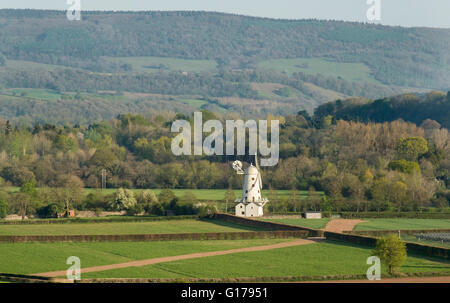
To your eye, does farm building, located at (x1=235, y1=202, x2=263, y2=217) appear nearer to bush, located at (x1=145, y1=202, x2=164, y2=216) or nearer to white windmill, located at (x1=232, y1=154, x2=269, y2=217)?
white windmill, located at (x1=232, y1=154, x2=269, y2=217)

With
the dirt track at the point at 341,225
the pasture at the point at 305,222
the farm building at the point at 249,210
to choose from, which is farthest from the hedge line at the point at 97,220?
the dirt track at the point at 341,225

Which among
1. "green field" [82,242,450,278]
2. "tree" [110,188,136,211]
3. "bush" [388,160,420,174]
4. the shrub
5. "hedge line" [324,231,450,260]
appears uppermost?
"bush" [388,160,420,174]

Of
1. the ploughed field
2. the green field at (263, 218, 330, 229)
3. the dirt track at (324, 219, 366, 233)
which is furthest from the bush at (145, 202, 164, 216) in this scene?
the dirt track at (324, 219, 366, 233)

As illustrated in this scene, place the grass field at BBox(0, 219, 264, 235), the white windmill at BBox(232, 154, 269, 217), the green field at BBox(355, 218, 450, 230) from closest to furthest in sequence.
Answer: the grass field at BBox(0, 219, 264, 235), the green field at BBox(355, 218, 450, 230), the white windmill at BBox(232, 154, 269, 217)

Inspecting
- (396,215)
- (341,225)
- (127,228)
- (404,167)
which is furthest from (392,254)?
(404,167)

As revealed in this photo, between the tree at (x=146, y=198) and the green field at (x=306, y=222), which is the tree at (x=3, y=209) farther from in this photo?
the green field at (x=306, y=222)

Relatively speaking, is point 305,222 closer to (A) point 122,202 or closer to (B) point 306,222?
(B) point 306,222
